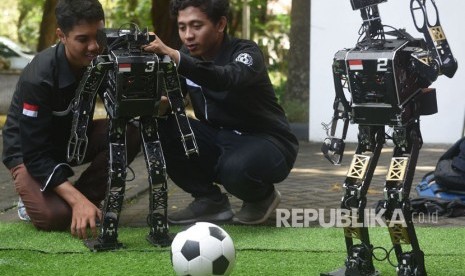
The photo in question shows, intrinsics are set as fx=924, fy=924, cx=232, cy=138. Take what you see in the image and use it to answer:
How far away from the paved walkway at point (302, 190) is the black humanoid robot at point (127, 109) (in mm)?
929

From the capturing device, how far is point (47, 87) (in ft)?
20.3

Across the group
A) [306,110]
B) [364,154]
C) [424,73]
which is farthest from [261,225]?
[306,110]

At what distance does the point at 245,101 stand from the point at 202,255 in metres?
1.90

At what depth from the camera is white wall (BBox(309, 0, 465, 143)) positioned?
10.9 meters

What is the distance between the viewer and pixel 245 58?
20.1ft

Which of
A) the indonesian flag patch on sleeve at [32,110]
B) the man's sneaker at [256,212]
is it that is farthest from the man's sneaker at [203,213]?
the indonesian flag patch on sleeve at [32,110]

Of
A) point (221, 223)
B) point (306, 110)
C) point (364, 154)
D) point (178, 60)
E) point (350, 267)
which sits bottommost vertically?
point (306, 110)

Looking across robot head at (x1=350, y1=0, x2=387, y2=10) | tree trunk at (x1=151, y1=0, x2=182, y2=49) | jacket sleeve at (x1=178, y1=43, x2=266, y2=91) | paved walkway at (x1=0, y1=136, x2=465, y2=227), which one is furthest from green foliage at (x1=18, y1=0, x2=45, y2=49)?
robot head at (x1=350, y1=0, x2=387, y2=10)

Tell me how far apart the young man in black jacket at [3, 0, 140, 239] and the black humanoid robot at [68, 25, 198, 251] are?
0.30 metres

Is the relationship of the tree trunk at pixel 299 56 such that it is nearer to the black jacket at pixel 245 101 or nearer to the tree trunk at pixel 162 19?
the tree trunk at pixel 162 19

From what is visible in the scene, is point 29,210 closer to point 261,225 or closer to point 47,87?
point 47,87

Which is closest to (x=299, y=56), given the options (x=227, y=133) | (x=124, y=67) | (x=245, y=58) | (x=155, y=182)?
(x=227, y=133)

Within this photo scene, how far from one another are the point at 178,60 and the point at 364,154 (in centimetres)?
132

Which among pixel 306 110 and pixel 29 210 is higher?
pixel 29 210
